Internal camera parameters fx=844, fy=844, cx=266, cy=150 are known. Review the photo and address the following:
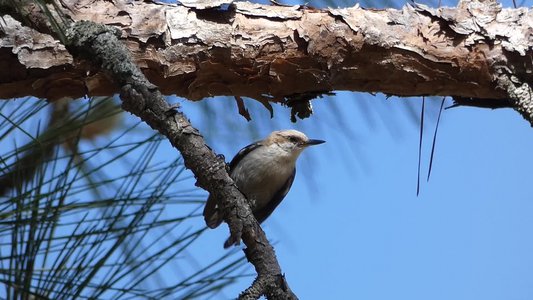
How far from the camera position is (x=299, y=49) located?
1658mm

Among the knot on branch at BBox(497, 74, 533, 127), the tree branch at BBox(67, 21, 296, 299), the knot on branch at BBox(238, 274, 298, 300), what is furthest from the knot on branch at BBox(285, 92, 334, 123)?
the knot on branch at BBox(238, 274, 298, 300)

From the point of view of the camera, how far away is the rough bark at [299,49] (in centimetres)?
162

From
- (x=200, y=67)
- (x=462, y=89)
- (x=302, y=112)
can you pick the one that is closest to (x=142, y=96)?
(x=200, y=67)

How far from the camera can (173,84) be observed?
1680 millimetres

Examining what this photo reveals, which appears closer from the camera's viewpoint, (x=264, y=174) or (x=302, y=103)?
(x=302, y=103)

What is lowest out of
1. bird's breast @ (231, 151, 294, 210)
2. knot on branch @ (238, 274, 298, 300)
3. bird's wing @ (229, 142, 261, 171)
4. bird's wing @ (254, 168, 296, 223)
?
knot on branch @ (238, 274, 298, 300)

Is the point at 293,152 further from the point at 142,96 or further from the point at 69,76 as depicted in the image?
the point at 142,96

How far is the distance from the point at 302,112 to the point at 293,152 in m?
1.28

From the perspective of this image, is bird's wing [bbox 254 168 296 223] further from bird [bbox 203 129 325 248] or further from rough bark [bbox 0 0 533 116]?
rough bark [bbox 0 0 533 116]

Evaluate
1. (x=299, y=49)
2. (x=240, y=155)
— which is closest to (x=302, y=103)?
(x=299, y=49)

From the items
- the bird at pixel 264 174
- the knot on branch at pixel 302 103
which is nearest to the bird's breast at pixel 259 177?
the bird at pixel 264 174

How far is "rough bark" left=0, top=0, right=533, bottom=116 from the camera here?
1615 mm

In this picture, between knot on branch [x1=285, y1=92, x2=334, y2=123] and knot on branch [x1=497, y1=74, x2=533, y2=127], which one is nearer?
knot on branch [x1=497, y1=74, x2=533, y2=127]

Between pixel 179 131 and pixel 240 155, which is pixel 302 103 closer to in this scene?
pixel 179 131
